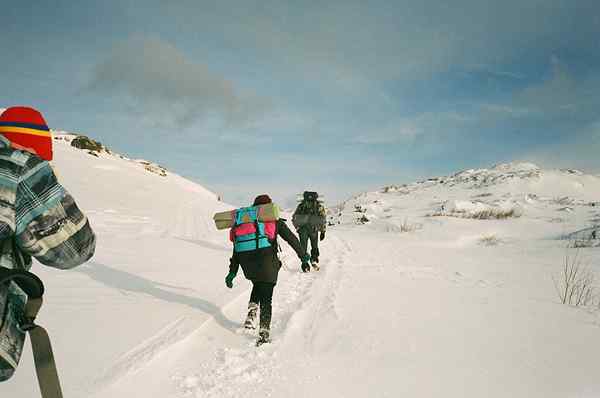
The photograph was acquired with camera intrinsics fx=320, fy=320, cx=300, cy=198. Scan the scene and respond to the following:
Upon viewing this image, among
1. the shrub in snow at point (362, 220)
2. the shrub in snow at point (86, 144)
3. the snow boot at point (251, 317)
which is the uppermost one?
the shrub in snow at point (86, 144)

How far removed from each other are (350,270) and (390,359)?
417 cm

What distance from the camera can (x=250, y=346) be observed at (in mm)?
3447

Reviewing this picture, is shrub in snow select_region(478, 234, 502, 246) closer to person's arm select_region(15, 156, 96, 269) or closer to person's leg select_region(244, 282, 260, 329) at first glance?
person's leg select_region(244, 282, 260, 329)

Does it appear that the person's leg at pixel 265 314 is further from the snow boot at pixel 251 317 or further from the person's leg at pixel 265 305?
the snow boot at pixel 251 317

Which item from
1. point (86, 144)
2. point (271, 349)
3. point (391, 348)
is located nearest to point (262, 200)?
point (271, 349)

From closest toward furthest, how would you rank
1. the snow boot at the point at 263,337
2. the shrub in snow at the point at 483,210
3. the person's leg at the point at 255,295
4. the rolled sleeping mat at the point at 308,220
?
the snow boot at the point at 263,337 < the person's leg at the point at 255,295 < the rolled sleeping mat at the point at 308,220 < the shrub in snow at the point at 483,210

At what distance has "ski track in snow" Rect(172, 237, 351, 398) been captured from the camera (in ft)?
8.66

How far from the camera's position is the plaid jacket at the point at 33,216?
1.24m

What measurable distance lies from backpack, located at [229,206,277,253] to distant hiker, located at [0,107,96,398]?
7.60ft

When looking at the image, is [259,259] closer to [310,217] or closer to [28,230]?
[28,230]

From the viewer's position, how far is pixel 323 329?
3838 millimetres

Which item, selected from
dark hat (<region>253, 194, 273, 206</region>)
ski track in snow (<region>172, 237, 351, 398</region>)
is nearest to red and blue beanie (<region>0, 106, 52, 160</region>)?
ski track in snow (<region>172, 237, 351, 398</region>)

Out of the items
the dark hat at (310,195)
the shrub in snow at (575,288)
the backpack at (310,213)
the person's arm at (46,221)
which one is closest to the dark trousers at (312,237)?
the backpack at (310,213)

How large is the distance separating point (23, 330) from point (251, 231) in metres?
2.46
